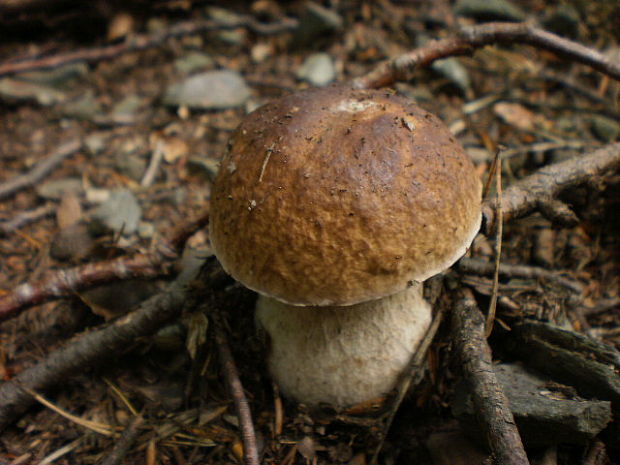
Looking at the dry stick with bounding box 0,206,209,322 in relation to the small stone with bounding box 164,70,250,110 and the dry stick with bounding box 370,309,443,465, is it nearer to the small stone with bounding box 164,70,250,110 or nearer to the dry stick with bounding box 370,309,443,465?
the dry stick with bounding box 370,309,443,465

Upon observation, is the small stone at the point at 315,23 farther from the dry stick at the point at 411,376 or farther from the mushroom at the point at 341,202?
the dry stick at the point at 411,376

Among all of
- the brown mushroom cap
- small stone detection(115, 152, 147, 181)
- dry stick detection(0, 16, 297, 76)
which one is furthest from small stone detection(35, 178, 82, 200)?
the brown mushroom cap

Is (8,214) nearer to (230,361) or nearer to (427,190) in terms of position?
(230,361)

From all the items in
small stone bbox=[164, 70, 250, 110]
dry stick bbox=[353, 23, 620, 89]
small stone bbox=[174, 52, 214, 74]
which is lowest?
small stone bbox=[164, 70, 250, 110]

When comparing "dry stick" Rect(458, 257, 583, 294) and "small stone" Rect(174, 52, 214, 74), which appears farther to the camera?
"small stone" Rect(174, 52, 214, 74)

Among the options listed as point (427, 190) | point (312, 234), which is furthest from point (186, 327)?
point (427, 190)

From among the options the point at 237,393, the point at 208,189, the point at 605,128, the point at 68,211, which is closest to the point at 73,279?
the point at 237,393
